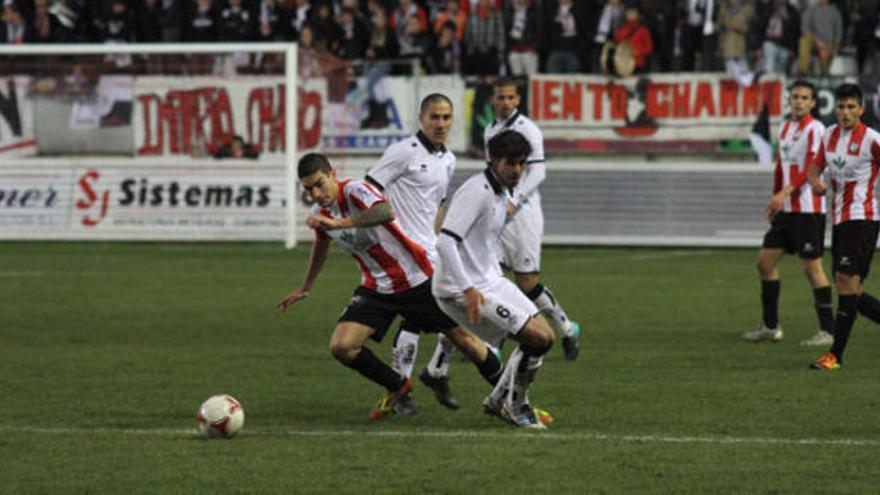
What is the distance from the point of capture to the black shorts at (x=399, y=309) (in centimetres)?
1059

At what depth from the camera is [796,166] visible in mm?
14898

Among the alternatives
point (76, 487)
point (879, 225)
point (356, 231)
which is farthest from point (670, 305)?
point (76, 487)

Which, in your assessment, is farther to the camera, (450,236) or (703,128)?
(703,128)

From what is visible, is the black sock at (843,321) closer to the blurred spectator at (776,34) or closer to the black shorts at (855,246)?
the black shorts at (855,246)

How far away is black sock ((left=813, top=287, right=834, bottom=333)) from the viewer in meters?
14.7

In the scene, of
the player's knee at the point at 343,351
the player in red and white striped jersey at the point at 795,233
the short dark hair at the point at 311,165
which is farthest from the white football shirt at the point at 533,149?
the short dark hair at the point at 311,165

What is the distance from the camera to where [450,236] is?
957 cm

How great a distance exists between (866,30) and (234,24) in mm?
10577

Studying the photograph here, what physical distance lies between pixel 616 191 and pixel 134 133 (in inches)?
293

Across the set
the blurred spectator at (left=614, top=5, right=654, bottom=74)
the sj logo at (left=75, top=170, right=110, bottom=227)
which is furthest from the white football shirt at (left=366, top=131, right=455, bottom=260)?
the blurred spectator at (left=614, top=5, right=654, bottom=74)

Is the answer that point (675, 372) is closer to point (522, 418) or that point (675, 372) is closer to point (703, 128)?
point (522, 418)

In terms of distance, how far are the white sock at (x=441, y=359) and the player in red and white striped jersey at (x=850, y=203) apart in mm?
3192

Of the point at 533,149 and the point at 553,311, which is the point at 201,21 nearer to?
the point at 533,149

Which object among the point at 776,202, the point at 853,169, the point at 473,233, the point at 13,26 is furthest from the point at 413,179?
the point at 13,26
